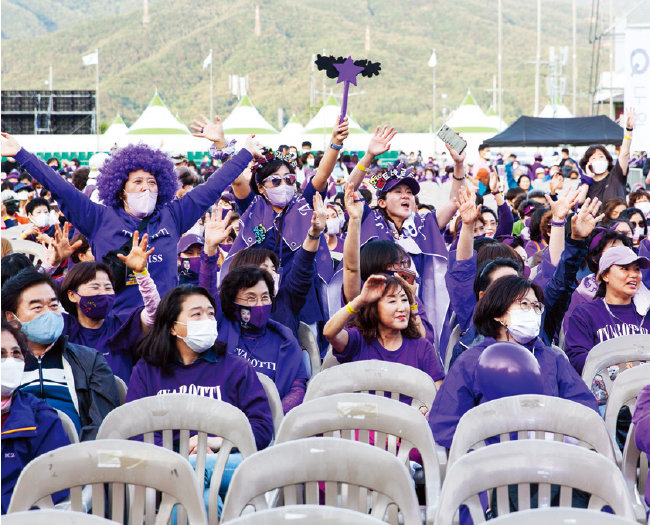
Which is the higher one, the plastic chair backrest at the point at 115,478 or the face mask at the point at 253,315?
the face mask at the point at 253,315

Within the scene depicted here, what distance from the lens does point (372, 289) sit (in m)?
4.47

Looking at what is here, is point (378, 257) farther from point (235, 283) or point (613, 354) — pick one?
point (613, 354)

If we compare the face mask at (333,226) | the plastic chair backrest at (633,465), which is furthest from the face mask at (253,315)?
the face mask at (333,226)

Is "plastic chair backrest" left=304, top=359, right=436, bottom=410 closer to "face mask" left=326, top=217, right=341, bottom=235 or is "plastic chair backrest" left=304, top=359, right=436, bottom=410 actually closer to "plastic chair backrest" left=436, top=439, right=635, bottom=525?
"plastic chair backrest" left=436, top=439, right=635, bottom=525

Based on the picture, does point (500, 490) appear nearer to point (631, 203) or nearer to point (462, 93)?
point (631, 203)

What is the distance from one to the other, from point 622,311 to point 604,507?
2.34m

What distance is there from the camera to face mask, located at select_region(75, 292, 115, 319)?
4736mm

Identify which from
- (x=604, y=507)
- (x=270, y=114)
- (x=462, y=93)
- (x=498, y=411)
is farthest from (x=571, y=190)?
(x=462, y=93)

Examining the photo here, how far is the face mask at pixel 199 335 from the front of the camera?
4.12m

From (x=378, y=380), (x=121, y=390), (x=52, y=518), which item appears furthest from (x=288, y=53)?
(x=52, y=518)

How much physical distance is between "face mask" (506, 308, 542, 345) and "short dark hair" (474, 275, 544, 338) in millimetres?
60

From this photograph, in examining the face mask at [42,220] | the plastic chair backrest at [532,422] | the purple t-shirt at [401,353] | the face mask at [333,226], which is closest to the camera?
the plastic chair backrest at [532,422]

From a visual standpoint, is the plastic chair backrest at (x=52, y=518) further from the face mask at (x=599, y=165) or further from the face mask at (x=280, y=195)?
the face mask at (x=599, y=165)

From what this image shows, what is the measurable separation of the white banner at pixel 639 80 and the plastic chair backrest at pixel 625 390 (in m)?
5.25
